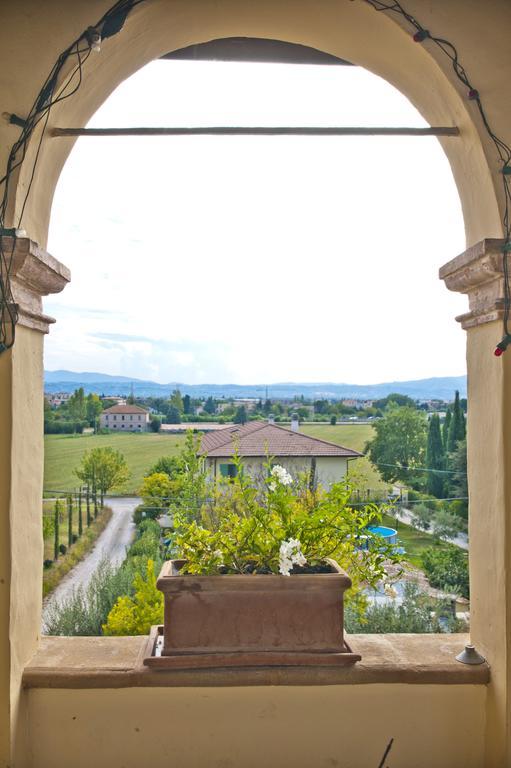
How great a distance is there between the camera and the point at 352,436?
2.83 m

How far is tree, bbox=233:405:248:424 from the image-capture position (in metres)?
2.84

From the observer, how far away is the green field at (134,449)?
2652 mm

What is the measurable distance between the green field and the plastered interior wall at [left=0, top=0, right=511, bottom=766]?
1.43 feet

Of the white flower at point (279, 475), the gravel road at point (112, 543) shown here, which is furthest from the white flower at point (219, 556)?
the gravel road at point (112, 543)

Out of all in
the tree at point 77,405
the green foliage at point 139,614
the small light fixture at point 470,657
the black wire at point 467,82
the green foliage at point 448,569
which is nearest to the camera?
the black wire at point 467,82

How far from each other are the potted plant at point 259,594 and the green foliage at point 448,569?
2.33 feet

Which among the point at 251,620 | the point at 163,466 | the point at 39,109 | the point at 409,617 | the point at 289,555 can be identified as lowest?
the point at 409,617

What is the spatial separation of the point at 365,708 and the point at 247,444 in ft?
3.76

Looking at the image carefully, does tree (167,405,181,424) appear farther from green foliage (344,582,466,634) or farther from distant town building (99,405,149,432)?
green foliage (344,582,466,634)

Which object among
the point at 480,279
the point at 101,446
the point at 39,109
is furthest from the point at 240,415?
the point at 39,109

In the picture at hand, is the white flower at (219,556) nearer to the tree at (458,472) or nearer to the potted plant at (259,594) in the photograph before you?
the potted plant at (259,594)

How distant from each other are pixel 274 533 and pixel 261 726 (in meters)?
0.71

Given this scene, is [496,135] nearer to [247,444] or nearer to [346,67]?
[346,67]

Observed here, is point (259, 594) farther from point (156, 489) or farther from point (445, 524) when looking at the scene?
point (445, 524)
